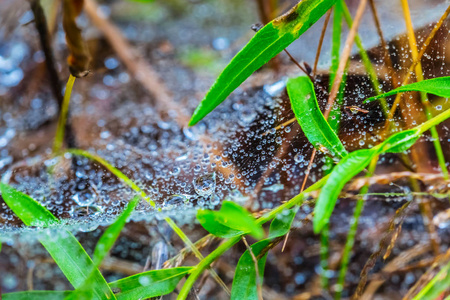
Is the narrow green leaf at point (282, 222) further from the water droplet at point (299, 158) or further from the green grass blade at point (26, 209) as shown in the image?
the green grass blade at point (26, 209)

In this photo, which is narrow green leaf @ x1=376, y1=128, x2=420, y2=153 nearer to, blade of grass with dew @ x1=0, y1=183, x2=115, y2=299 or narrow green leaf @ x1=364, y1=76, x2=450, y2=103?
narrow green leaf @ x1=364, y1=76, x2=450, y2=103

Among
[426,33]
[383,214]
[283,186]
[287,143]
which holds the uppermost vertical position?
[426,33]

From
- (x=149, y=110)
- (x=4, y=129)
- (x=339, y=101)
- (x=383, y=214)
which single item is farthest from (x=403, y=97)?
(x=4, y=129)

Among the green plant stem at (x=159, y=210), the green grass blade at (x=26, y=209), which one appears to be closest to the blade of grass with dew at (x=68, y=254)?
the green grass blade at (x=26, y=209)

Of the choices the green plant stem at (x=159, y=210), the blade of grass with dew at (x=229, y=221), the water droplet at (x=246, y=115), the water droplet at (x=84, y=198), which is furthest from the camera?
the water droplet at (x=246, y=115)

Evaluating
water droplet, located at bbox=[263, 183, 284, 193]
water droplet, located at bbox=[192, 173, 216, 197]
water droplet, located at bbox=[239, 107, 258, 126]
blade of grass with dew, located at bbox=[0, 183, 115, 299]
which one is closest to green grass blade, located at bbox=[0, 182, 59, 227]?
blade of grass with dew, located at bbox=[0, 183, 115, 299]

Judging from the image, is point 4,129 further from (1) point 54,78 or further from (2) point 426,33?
(2) point 426,33

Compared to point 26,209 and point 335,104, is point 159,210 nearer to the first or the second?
point 26,209
